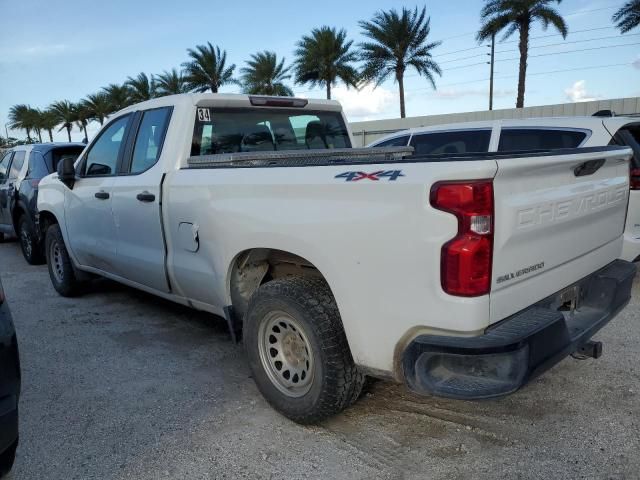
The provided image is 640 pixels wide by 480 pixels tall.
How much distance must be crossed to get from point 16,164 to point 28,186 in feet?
3.21

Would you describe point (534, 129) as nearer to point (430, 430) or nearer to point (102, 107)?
point (430, 430)

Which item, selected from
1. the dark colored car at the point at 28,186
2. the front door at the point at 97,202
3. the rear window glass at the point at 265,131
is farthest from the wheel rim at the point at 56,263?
the rear window glass at the point at 265,131

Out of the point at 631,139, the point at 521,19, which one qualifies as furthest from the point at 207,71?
the point at 631,139

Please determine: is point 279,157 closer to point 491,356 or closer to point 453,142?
point 491,356

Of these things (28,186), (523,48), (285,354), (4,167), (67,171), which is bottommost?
(285,354)

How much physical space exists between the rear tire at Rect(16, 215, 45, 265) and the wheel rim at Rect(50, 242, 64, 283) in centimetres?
193

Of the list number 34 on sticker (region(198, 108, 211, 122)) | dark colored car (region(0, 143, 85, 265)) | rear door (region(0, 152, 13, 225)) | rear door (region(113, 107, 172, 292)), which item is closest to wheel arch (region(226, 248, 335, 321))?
rear door (region(113, 107, 172, 292))

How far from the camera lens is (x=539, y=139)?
5699 mm

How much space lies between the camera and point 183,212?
12.0 feet

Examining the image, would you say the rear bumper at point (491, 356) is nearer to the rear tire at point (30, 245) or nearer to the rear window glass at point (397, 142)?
the rear window glass at point (397, 142)

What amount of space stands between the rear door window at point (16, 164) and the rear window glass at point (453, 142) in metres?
6.00

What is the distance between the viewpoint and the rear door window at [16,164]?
8341 millimetres

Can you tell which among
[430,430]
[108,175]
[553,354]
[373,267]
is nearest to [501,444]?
[430,430]

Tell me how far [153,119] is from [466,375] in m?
3.19
